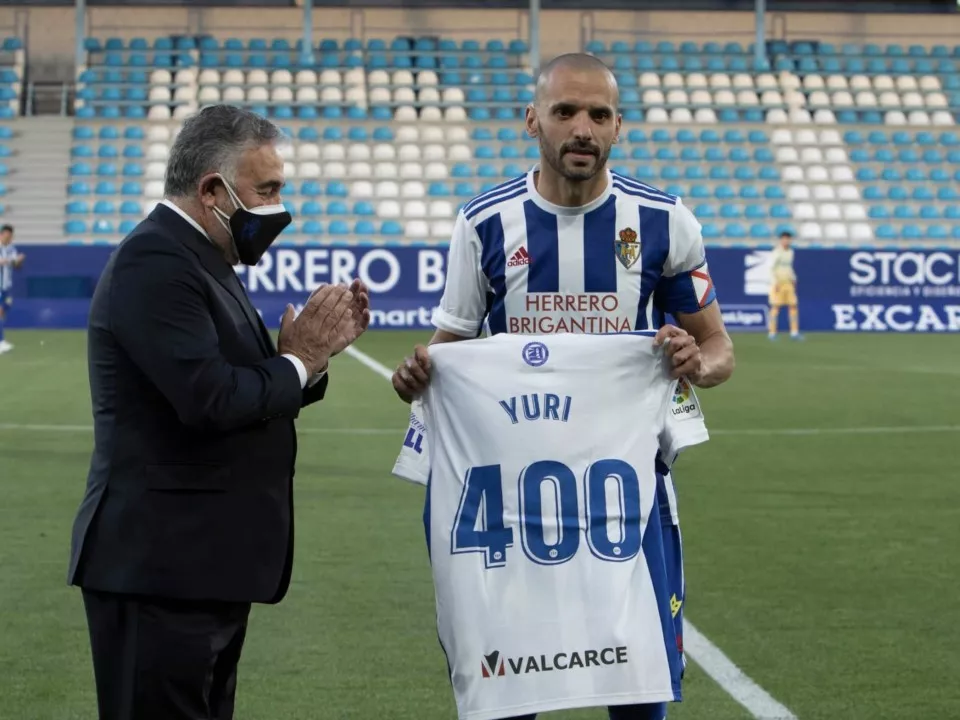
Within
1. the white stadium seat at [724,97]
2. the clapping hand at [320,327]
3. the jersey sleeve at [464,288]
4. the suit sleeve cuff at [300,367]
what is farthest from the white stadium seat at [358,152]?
the suit sleeve cuff at [300,367]

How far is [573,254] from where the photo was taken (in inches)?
145

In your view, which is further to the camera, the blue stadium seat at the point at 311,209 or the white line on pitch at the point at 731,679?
the blue stadium seat at the point at 311,209

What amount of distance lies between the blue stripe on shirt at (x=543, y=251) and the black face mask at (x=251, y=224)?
61 cm

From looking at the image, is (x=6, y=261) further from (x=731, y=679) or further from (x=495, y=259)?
(x=495, y=259)

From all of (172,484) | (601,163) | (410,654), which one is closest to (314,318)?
(172,484)

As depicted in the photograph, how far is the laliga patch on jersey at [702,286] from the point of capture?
12.4 feet

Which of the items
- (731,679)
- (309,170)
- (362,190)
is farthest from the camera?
(309,170)

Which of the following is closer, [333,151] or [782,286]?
[782,286]

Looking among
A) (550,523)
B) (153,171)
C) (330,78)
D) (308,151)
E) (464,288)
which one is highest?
(330,78)

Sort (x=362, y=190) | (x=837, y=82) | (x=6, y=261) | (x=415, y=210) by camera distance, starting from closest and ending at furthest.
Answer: (x=6, y=261) → (x=415, y=210) → (x=362, y=190) → (x=837, y=82)

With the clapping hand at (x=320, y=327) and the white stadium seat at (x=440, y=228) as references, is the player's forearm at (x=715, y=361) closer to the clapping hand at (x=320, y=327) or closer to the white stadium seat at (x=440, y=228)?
the clapping hand at (x=320, y=327)

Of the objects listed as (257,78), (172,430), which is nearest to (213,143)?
(172,430)

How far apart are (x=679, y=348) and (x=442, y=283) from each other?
22598mm

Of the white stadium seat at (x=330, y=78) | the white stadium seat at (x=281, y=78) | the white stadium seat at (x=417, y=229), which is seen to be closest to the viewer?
the white stadium seat at (x=417, y=229)
